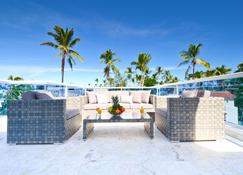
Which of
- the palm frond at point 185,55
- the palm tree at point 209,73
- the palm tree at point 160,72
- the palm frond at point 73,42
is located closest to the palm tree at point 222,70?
the palm tree at point 209,73

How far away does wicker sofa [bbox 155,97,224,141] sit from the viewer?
102 inches

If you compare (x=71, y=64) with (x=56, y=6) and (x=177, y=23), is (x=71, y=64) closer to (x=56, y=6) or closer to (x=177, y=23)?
(x=56, y=6)

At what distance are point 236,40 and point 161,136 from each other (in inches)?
885

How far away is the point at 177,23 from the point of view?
13820 mm

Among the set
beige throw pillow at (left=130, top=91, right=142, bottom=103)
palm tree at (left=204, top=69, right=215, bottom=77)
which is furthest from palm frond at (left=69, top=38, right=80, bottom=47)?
palm tree at (left=204, top=69, right=215, bottom=77)

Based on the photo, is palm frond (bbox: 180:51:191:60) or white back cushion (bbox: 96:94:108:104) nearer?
white back cushion (bbox: 96:94:108:104)

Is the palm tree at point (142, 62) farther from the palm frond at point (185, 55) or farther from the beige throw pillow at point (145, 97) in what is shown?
the beige throw pillow at point (145, 97)

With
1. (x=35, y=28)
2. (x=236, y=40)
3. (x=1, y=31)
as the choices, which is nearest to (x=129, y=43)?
(x=35, y=28)

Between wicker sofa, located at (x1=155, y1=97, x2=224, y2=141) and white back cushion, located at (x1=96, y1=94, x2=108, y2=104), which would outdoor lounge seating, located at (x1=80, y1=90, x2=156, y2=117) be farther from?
wicker sofa, located at (x1=155, y1=97, x2=224, y2=141)

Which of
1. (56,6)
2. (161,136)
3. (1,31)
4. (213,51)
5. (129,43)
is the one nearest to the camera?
(161,136)

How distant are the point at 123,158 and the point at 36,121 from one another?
1.50 m

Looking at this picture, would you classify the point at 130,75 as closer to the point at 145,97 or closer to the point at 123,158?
the point at 145,97

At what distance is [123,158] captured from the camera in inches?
78.4

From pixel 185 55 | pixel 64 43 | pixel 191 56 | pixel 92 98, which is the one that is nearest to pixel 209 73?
pixel 191 56
